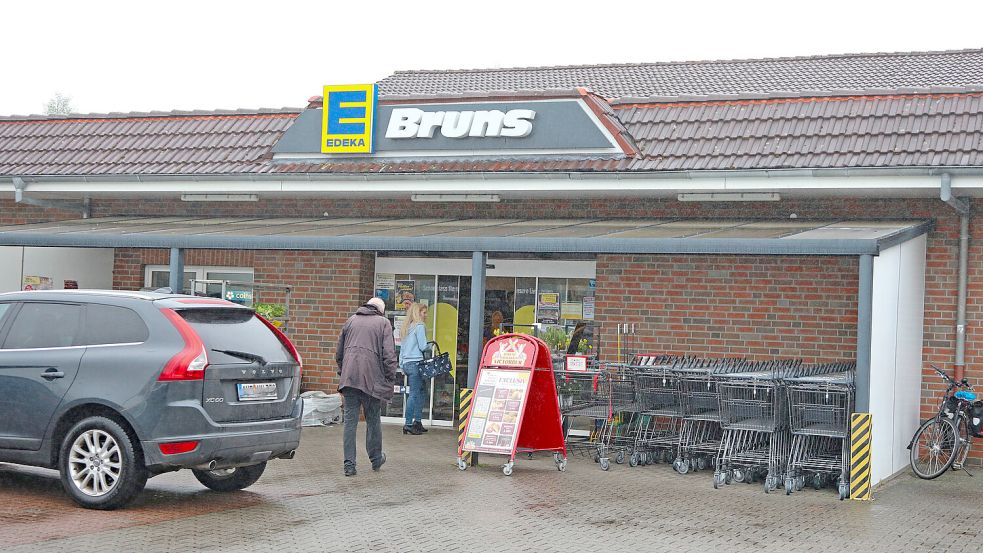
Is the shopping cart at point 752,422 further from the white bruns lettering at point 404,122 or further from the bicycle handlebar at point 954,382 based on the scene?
the white bruns lettering at point 404,122

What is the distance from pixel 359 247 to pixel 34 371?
4.51 m

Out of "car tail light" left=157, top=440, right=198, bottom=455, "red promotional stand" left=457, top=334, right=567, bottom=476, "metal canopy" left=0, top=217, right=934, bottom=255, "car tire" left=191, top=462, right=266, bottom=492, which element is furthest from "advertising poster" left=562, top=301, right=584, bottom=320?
"car tail light" left=157, top=440, right=198, bottom=455

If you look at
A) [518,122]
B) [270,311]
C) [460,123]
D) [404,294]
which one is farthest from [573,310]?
[270,311]

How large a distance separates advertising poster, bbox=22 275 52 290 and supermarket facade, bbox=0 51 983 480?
5cm

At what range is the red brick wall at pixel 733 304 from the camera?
44.4ft

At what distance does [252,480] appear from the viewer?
9883 millimetres

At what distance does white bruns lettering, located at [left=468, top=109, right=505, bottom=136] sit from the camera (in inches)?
562

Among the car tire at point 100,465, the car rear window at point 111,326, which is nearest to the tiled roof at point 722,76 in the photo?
the car rear window at point 111,326

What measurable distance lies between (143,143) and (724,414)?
9.31 metres

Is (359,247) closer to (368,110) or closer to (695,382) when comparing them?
(368,110)

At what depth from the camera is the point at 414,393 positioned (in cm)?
1506

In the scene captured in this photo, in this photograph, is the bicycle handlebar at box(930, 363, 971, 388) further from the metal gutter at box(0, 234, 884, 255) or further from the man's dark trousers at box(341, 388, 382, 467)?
the man's dark trousers at box(341, 388, 382, 467)

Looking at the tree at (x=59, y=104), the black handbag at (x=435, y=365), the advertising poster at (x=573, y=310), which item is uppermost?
the tree at (x=59, y=104)

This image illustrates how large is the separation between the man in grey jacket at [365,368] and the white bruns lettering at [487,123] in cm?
377
